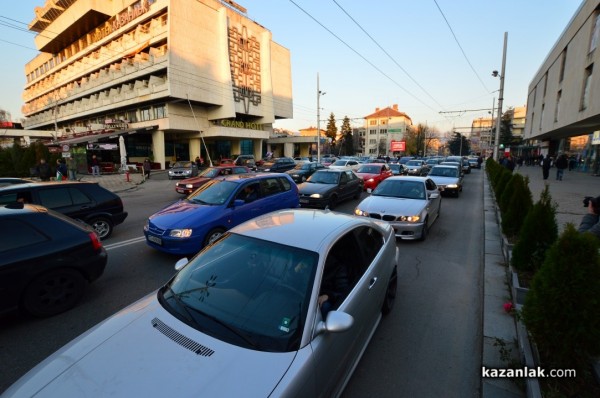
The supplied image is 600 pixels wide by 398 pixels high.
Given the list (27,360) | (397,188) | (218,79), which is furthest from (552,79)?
(27,360)

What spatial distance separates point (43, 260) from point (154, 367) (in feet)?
10.4

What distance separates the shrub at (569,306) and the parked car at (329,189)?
26.6ft

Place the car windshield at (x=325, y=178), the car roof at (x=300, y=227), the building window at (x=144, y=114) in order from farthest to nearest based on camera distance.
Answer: the building window at (x=144, y=114)
the car windshield at (x=325, y=178)
the car roof at (x=300, y=227)

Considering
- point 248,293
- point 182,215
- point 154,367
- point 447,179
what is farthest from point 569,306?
point 447,179

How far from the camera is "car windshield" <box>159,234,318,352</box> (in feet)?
6.97

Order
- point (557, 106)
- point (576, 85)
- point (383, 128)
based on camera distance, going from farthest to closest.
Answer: point (383, 128) → point (557, 106) → point (576, 85)

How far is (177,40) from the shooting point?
3409 centimetres

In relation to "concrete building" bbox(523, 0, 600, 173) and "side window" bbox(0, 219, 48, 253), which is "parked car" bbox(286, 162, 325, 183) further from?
"concrete building" bbox(523, 0, 600, 173)

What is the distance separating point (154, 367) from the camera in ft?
6.05

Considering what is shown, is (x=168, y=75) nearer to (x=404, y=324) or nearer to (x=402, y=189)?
(x=402, y=189)

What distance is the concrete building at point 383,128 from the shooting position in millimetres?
95006

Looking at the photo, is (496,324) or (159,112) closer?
(496,324)

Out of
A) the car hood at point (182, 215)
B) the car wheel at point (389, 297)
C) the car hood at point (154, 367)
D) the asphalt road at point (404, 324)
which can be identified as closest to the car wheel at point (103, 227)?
the asphalt road at point (404, 324)

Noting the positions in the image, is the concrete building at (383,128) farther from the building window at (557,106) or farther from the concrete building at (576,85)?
the building window at (557,106)
